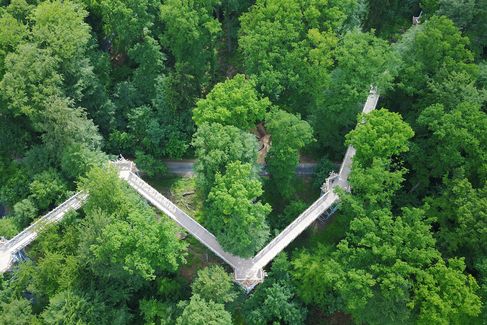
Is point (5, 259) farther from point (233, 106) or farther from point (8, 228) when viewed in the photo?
point (233, 106)

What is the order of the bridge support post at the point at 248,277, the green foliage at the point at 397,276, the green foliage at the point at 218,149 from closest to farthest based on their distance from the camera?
the green foliage at the point at 397,276, the green foliage at the point at 218,149, the bridge support post at the point at 248,277

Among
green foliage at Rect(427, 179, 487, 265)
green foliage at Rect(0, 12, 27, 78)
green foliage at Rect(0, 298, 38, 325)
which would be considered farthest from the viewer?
green foliage at Rect(0, 12, 27, 78)

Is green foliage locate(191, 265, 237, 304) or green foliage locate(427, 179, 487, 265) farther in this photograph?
green foliage locate(191, 265, 237, 304)

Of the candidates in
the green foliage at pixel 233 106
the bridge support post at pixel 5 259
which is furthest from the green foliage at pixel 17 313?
the green foliage at pixel 233 106

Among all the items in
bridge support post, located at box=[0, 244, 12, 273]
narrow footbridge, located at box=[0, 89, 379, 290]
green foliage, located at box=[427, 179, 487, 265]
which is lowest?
bridge support post, located at box=[0, 244, 12, 273]

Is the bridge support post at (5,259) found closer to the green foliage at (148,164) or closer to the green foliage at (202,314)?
the green foliage at (148,164)

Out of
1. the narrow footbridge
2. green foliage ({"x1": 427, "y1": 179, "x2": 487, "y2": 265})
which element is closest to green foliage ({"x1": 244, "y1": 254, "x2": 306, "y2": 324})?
the narrow footbridge

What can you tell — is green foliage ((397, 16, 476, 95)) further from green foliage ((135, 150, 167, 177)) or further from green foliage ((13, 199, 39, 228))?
green foliage ((13, 199, 39, 228))
